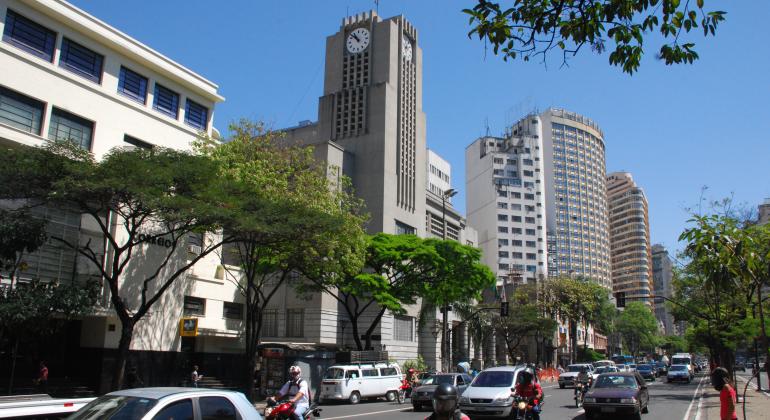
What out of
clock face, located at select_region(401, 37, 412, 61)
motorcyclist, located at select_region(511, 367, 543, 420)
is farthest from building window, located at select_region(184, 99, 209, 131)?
clock face, located at select_region(401, 37, 412, 61)

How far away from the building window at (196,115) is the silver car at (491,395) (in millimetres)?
20513

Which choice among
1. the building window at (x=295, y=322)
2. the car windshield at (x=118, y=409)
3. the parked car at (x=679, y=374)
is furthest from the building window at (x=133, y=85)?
the parked car at (x=679, y=374)

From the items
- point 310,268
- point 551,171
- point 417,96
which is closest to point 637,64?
point 310,268

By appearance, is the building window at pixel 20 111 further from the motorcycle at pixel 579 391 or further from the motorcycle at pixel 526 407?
the motorcycle at pixel 579 391

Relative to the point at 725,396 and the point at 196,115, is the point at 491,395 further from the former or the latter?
the point at 196,115

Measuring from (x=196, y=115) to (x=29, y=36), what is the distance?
29.6ft

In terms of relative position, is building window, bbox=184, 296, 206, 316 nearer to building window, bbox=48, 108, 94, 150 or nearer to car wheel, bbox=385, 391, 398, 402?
building window, bbox=48, 108, 94, 150

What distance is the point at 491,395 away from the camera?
671 inches

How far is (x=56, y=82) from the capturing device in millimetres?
24047

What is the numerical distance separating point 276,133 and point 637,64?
24119mm

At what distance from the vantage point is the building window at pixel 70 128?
78.4ft

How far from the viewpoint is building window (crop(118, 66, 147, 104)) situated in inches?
1079

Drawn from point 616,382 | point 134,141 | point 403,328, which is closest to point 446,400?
point 616,382

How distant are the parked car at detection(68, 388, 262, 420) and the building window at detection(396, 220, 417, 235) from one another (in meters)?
40.8
